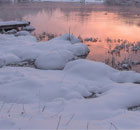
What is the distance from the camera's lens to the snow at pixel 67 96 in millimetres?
3689

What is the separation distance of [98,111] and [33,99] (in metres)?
1.64

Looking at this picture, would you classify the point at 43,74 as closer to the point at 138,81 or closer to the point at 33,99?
the point at 33,99

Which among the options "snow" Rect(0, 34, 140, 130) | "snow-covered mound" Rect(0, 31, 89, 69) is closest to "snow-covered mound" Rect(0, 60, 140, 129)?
"snow" Rect(0, 34, 140, 130)

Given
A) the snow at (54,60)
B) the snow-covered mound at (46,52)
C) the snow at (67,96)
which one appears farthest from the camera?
the snow-covered mound at (46,52)

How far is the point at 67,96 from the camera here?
5793 mm

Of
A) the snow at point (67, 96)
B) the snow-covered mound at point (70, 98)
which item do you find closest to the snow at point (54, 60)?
the snow at point (67, 96)

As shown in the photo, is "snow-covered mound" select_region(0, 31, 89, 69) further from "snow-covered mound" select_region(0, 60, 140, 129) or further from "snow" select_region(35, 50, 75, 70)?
"snow-covered mound" select_region(0, 60, 140, 129)

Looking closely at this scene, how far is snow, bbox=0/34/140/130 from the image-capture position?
3689mm

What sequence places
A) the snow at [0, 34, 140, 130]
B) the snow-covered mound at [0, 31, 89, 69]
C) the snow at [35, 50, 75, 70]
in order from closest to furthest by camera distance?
1. the snow at [0, 34, 140, 130]
2. the snow at [35, 50, 75, 70]
3. the snow-covered mound at [0, 31, 89, 69]

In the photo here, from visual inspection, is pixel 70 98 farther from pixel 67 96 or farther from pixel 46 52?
pixel 46 52

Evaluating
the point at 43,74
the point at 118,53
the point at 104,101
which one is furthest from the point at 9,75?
the point at 118,53

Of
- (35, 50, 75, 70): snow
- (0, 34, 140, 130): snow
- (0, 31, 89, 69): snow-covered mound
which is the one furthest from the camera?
(0, 31, 89, 69): snow-covered mound

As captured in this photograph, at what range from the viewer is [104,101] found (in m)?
5.27

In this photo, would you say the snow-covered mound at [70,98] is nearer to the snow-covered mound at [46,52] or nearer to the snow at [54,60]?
the snow at [54,60]
